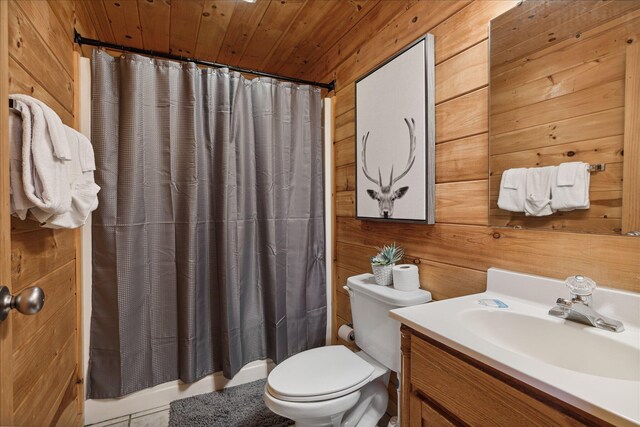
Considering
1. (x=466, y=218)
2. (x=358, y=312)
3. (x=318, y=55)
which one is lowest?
(x=358, y=312)

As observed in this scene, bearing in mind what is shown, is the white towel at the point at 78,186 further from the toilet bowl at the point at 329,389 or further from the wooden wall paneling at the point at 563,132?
the wooden wall paneling at the point at 563,132

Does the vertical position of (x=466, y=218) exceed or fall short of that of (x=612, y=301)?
it exceeds it

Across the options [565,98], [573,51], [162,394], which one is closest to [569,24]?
[573,51]

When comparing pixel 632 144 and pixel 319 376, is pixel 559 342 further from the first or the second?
pixel 319 376

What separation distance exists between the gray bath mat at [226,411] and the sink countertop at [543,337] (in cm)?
120

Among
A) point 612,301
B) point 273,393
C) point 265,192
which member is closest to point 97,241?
point 265,192

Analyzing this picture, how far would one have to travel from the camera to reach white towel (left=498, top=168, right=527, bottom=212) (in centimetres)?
107

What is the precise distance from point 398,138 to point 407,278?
0.68 metres

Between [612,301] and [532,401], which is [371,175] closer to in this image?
[612,301]

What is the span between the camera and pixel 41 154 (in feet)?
3.01

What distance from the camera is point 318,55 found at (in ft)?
7.45

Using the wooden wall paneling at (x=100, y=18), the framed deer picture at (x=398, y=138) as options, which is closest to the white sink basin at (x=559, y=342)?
the framed deer picture at (x=398, y=138)

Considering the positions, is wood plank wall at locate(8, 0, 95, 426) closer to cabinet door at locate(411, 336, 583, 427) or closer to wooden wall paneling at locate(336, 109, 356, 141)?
cabinet door at locate(411, 336, 583, 427)

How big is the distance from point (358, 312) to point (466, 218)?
27.0 inches
